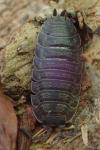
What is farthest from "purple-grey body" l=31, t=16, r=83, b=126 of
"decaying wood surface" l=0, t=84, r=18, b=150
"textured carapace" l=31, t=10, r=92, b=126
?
"decaying wood surface" l=0, t=84, r=18, b=150

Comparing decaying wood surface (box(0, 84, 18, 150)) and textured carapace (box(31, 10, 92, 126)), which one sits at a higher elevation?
textured carapace (box(31, 10, 92, 126))

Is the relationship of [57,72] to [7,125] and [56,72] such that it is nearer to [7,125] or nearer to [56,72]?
[56,72]

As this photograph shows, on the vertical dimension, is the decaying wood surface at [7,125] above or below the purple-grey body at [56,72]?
below

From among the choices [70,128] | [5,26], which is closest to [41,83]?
[70,128]

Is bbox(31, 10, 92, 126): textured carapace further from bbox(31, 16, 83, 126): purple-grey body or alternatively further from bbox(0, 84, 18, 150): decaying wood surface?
bbox(0, 84, 18, 150): decaying wood surface

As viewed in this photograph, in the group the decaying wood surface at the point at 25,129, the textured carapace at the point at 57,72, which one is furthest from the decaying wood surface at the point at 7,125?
the textured carapace at the point at 57,72

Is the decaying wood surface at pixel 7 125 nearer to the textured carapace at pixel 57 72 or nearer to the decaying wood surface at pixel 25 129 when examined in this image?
the decaying wood surface at pixel 25 129

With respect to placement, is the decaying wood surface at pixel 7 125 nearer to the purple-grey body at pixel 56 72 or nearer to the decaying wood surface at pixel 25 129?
the decaying wood surface at pixel 25 129

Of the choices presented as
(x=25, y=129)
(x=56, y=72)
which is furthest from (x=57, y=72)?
(x=25, y=129)
